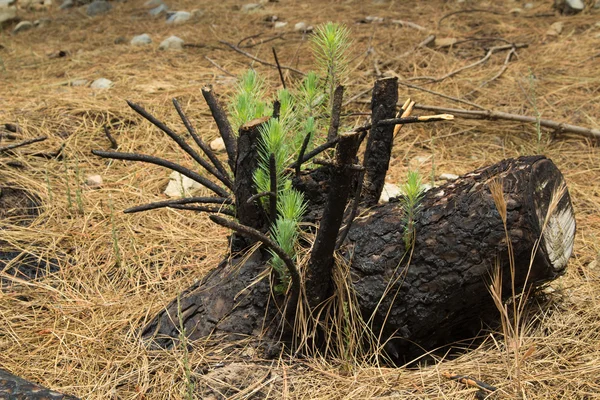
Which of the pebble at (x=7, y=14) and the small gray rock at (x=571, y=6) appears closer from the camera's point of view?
the small gray rock at (x=571, y=6)

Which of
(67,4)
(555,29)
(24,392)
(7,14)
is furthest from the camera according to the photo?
(67,4)

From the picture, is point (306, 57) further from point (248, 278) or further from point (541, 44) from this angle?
point (248, 278)

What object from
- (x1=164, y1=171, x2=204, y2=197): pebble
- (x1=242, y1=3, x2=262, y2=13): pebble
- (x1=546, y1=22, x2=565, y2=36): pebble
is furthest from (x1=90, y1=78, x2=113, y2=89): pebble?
(x1=546, y1=22, x2=565, y2=36): pebble

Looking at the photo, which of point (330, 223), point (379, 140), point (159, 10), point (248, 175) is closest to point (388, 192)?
point (379, 140)

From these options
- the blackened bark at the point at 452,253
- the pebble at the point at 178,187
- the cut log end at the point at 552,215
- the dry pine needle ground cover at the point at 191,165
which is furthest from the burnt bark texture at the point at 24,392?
the pebble at the point at 178,187

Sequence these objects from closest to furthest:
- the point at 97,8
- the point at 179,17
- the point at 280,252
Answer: the point at 280,252 → the point at 179,17 → the point at 97,8

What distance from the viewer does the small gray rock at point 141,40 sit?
572 centimetres

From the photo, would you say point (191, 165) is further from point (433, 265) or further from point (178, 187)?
point (433, 265)

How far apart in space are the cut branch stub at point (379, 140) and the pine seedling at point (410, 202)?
0.62 feet

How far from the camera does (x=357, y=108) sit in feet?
14.1

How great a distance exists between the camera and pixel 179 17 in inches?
257

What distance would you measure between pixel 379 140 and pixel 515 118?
2004 millimetres

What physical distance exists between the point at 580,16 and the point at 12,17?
5603mm

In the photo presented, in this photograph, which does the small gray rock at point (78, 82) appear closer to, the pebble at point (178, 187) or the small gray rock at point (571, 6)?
the pebble at point (178, 187)
